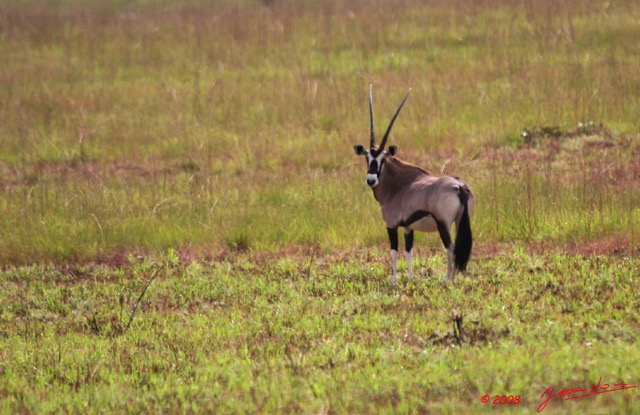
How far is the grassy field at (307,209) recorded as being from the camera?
7.50 meters

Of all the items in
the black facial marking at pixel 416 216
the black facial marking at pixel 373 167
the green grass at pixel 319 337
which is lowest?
the green grass at pixel 319 337

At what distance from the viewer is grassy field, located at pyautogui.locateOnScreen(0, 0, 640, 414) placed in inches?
295

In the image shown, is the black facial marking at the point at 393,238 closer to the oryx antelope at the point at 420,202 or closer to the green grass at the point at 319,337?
the oryx antelope at the point at 420,202

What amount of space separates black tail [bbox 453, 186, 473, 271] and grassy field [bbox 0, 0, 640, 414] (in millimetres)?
234

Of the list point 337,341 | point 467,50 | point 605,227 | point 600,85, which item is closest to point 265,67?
point 467,50

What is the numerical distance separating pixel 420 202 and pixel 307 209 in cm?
384

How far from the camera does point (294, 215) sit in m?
12.9

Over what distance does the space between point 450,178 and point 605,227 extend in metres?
2.87

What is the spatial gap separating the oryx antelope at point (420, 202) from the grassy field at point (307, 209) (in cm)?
34

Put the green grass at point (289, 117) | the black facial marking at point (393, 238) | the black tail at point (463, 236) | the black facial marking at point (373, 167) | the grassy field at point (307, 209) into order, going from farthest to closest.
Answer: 1. the green grass at point (289, 117)
2. the black facial marking at point (393, 238)
3. the black facial marking at point (373, 167)
4. the black tail at point (463, 236)
5. the grassy field at point (307, 209)

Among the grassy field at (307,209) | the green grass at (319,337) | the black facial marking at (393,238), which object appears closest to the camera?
the green grass at (319,337)

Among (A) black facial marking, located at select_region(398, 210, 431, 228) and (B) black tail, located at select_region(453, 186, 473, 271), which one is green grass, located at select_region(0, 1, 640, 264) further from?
(A) black facial marking, located at select_region(398, 210, 431, 228)

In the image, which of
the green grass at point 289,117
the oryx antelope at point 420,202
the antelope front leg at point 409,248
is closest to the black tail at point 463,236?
the oryx antelope at point 420,202

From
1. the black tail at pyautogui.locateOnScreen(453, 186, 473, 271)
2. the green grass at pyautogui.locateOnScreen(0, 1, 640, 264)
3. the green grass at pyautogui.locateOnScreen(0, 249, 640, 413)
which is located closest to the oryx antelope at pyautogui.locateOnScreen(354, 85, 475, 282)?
the black tail at pyautogui.locateOnScreen(453, 186, 473, 271)
